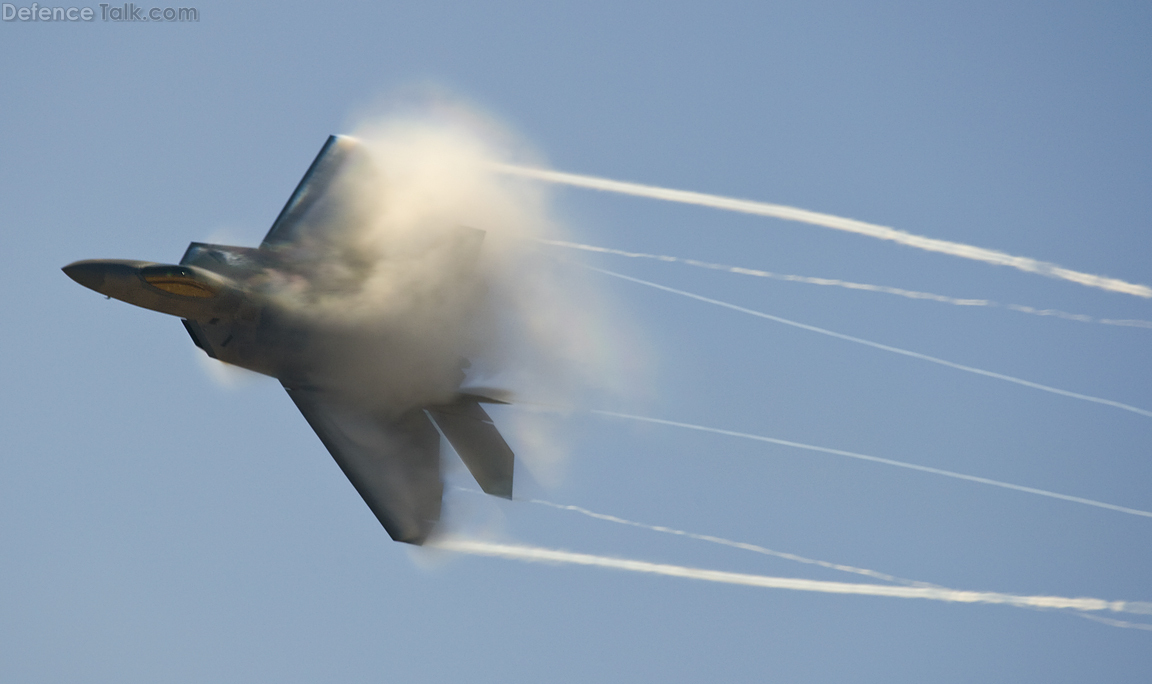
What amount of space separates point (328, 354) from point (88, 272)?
558cm

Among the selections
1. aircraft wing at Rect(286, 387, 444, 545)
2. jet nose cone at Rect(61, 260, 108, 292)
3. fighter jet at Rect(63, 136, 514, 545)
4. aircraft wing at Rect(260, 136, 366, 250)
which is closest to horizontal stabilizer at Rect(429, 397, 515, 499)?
fighter jet at Rect(63, 136, 514, 545)

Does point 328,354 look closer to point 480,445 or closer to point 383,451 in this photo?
point 383,451

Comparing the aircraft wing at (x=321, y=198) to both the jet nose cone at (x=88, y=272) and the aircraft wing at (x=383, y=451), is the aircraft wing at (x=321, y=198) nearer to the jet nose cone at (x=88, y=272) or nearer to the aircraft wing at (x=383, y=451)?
the aircraft wing at (x=383, y=451)

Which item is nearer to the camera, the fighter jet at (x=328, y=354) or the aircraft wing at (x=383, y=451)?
the fighter jet at (x=328, y=354)

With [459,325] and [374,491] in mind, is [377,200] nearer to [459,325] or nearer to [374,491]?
[459,325]

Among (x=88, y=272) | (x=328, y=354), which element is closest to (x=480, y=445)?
(x=328, y=354)

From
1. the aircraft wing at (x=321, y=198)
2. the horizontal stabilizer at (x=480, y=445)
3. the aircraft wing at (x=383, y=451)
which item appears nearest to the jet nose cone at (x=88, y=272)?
the aircraft wing at (x=321, y=198)

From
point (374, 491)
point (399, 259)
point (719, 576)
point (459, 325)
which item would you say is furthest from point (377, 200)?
point (719, 576)

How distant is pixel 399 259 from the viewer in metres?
30.8

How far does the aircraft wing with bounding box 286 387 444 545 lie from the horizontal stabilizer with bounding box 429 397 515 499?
484 mm

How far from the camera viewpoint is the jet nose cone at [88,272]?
2872 cm

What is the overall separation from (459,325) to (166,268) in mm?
6680

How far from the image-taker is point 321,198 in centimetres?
3259

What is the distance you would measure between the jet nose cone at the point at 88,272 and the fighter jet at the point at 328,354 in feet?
0.09
